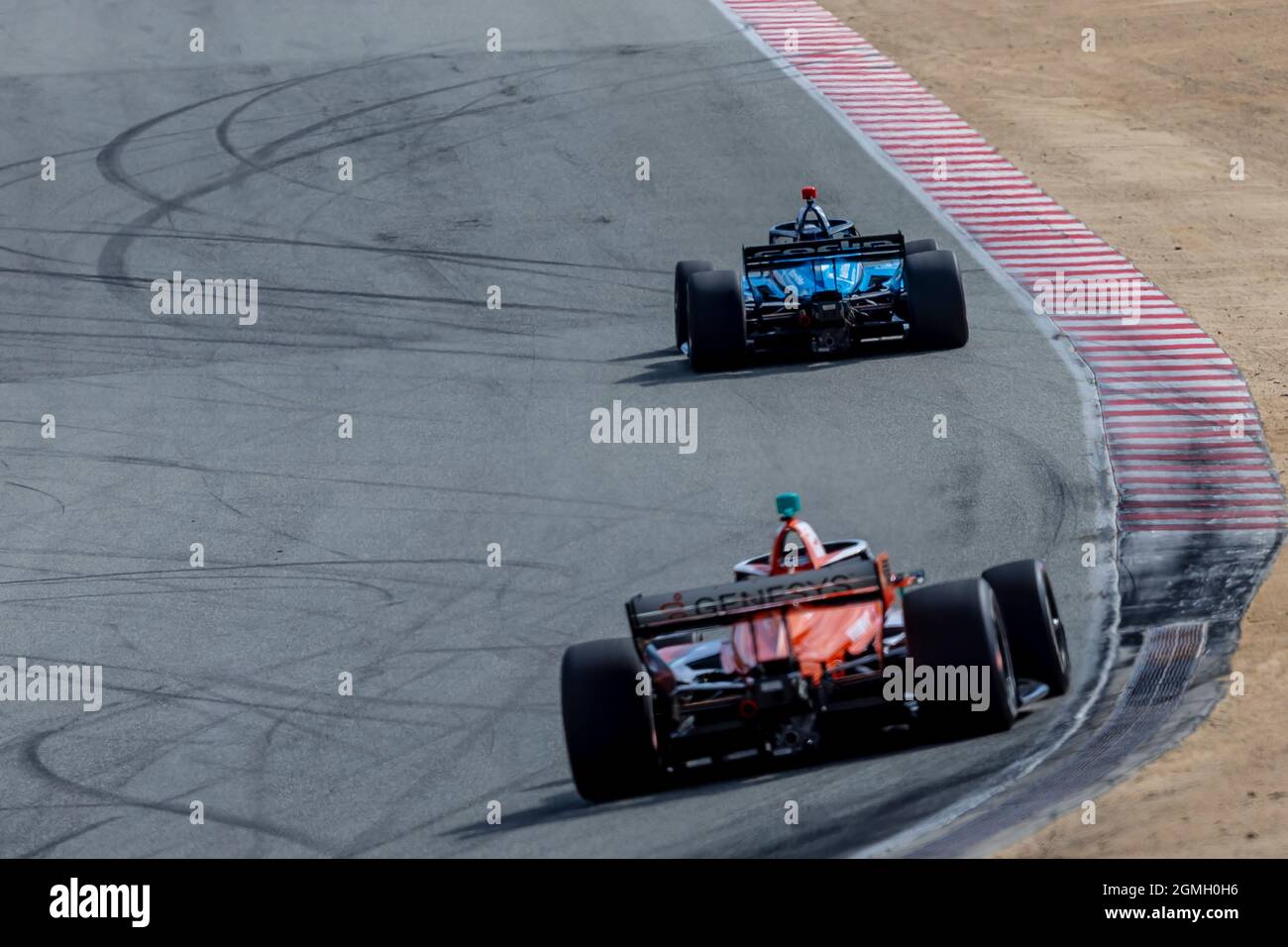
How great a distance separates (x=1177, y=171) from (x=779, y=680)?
18637 millimetres

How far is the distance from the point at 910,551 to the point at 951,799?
518 cm

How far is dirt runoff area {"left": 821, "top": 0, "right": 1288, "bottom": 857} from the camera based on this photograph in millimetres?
10055

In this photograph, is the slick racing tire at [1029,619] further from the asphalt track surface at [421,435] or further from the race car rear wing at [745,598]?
the race car rear wing at [745,598]

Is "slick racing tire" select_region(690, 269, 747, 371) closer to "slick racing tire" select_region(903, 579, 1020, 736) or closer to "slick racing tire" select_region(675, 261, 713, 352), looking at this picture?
"slick racing tire" select_region(675, 261, 713, 352)

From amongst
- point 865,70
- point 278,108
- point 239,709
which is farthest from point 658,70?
point 239,709

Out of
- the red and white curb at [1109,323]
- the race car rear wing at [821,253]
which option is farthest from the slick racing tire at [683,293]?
the red and white curb at [1109,323]

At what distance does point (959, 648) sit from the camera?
35.8 ft

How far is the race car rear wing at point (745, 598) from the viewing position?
11.3m

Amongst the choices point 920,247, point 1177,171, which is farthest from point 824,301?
point 1177,171

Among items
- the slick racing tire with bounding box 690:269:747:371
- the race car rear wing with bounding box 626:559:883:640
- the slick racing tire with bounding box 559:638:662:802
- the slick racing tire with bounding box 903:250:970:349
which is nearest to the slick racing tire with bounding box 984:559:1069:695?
the race car rear wing with bounding box 626:559:883:640

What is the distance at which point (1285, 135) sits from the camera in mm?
28969

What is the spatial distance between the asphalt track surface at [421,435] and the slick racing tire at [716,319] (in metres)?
0.31
